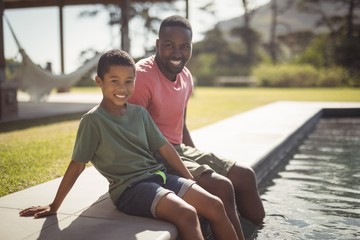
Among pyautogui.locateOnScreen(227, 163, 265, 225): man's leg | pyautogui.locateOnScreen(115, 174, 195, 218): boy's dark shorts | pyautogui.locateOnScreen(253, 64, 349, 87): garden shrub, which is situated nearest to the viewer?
pyautogui.locateOnScreen(115, 174, 195, 218): boy's dark shorts

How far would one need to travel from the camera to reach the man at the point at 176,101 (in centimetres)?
227

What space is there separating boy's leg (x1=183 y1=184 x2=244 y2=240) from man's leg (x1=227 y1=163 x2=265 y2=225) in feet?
1.71

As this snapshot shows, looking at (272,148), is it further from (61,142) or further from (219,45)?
(219,45)

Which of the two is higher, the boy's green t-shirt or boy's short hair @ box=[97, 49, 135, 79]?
boy's short hair @ box=[97, 49, 135, 79]

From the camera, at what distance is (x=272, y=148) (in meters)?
3.97

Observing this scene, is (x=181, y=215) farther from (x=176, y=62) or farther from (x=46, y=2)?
(x=46, y=2)

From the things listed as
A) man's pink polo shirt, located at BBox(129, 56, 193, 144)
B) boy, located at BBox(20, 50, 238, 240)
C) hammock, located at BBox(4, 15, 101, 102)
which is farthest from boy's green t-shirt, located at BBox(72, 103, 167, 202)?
hammock, located at BBox(4, 15, 101, 102)

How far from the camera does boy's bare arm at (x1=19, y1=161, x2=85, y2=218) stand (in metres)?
1.91

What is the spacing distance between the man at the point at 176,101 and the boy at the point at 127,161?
0.81ft

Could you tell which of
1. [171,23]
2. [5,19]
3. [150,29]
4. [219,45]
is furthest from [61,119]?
[219,45]

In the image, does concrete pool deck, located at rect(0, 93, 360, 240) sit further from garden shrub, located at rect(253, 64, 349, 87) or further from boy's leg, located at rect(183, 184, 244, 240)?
garden shrub, located at rect(253, 64, 349, 87)

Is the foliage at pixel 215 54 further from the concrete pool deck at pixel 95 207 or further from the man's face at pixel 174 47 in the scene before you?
the man's face at pixel 174 47

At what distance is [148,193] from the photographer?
1.84 m

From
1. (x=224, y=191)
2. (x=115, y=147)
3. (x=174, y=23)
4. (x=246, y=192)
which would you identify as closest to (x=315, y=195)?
(x=246, y=192)
